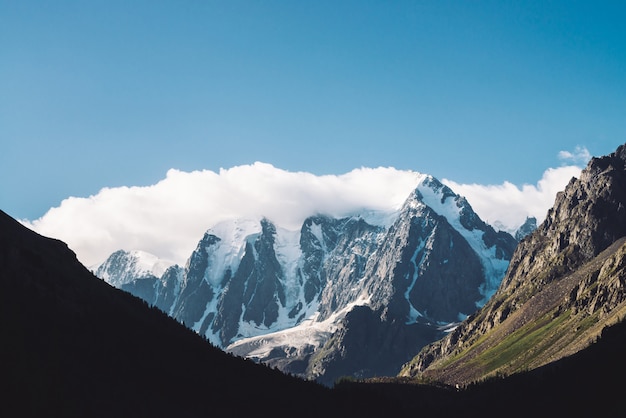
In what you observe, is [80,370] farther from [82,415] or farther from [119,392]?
[82,415]

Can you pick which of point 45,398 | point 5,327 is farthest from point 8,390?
point 5,327

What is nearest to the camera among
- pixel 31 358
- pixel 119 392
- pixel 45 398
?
pixel 45 398

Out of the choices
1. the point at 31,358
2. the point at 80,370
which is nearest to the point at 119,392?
the point at 80,370

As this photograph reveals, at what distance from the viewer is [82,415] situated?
168 m

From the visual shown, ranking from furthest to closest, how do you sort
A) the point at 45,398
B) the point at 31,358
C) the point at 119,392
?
the point at 119,392, the point at 31,358, the point at 45,398

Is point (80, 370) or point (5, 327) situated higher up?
point (5, 327)

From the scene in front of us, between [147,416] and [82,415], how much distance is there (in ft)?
73.1

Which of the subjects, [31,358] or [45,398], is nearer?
[45,398]

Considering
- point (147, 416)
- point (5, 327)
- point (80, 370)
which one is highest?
point (5, 327)

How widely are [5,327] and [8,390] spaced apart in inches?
1127

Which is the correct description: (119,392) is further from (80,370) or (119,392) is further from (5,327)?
(5,327)

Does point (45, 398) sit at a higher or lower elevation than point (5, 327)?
lower

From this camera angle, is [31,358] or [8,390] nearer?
[8,390]

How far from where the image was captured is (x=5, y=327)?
635 ft
